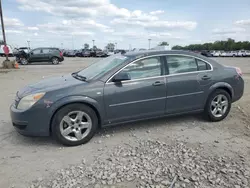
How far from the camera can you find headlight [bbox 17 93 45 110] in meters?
3.74

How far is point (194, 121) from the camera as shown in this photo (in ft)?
16.3

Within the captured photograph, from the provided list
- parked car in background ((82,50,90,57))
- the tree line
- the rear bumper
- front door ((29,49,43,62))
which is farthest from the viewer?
the tree line

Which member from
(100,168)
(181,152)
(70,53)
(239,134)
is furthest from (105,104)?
(70,53)

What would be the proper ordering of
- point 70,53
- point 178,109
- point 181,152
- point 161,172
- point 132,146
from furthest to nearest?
point 70,53, point 178,109, point 132,146, point 181,152, point 161,172

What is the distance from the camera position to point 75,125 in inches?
153

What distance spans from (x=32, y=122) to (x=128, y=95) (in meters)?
1.61

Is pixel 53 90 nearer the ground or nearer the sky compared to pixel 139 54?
nearer the ground

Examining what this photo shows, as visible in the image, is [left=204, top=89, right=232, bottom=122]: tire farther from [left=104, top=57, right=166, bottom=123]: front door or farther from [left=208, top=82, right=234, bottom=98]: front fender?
[left=104, top=57, right=166, bottom=123]: front door

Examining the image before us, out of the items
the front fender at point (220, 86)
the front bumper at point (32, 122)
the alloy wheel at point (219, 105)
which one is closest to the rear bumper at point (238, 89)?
the front fender at point (220, 86)

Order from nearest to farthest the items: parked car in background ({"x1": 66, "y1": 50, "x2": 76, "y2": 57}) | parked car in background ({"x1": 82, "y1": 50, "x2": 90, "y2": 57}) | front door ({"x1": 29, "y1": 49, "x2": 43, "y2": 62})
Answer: front door ({"x1": 29, "y1": 49, "x2": 43, "y2": 62}) < parked car in background ({"x1": 82, "y1": 50, "x2": 90, "y2": 57}) < parked car in background ({"x1": 66, "y1": 50, "x2": 76, "y2": 57})

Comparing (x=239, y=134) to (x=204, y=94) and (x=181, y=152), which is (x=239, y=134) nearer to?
(x=204, y=94)

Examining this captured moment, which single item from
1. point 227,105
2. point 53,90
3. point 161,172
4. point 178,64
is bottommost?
point 161,172

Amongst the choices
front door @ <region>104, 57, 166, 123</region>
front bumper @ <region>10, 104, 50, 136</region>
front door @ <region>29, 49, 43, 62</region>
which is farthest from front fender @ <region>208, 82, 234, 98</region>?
front door @ <region>29, 49, 43, 62</region>

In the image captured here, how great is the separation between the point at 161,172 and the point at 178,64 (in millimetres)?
2286
